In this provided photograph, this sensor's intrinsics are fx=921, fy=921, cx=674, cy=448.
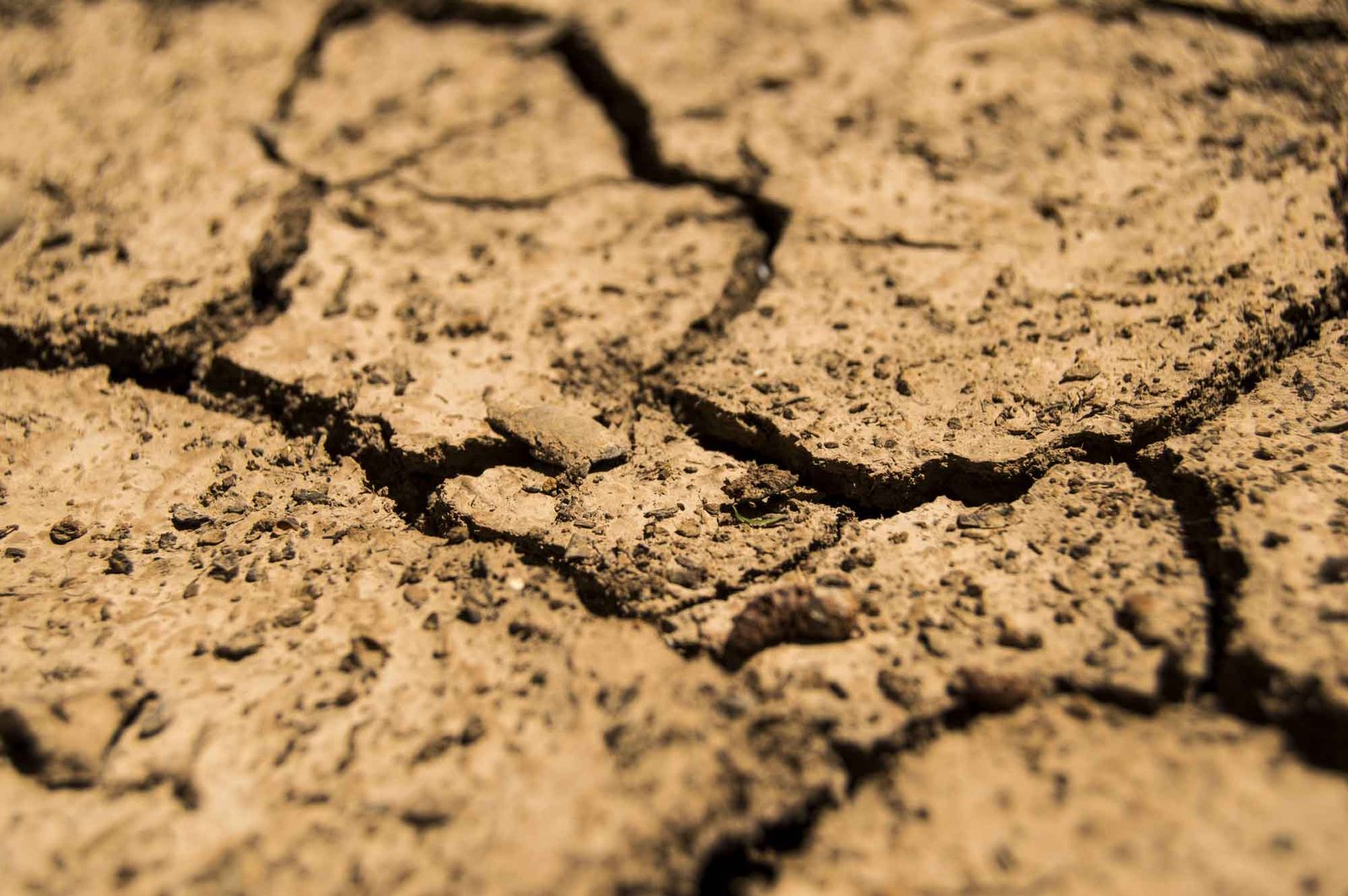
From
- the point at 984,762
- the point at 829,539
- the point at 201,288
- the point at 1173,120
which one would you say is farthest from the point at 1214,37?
the point at 201,288

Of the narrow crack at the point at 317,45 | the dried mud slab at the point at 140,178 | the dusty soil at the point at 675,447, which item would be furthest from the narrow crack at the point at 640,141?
the dried mud slab at the point at 140,178

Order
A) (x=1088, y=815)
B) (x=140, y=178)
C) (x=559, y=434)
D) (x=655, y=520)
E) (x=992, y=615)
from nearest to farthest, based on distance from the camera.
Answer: (x=1088, y=815), (x=992, y=615), (x=655, y=520), (x=559, y=434), (x=140, y=178)

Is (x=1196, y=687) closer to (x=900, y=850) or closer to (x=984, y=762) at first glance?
(x=984, y=762)


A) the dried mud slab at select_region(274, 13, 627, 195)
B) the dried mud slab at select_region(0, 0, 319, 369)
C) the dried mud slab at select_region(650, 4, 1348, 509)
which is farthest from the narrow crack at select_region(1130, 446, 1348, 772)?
the dried mud slab at select_region(0, 0, 319, 369)

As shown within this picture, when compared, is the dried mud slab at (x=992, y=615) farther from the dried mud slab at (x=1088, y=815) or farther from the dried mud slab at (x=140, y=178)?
the dried mud slab at (x=140, y=178)

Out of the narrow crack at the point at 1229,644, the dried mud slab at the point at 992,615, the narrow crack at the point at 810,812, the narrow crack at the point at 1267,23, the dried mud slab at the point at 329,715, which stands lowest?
the dried mud slab at the point at 329,715

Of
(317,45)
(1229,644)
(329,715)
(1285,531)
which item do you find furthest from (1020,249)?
(317,45)

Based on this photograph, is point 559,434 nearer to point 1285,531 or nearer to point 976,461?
point 976,461
